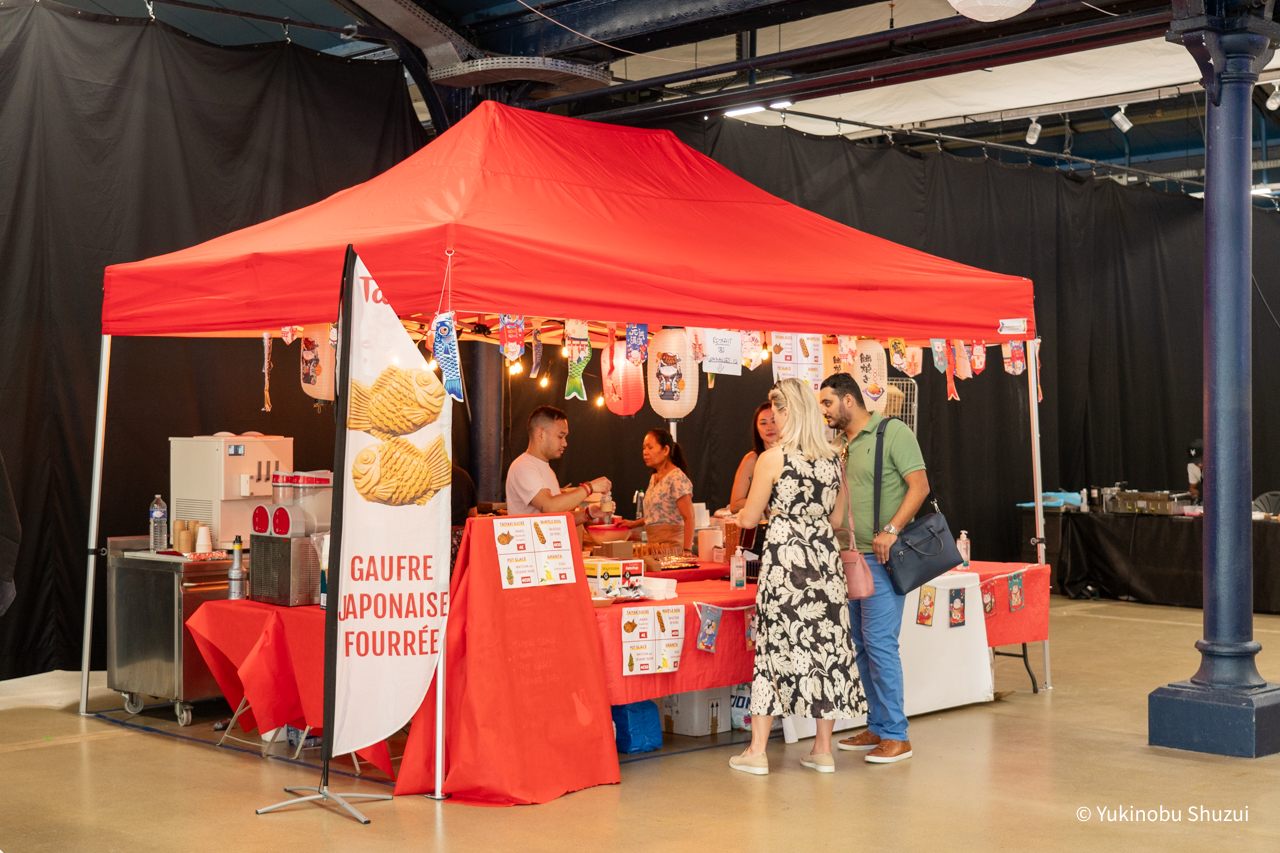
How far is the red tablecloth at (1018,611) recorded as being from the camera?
6.96 m

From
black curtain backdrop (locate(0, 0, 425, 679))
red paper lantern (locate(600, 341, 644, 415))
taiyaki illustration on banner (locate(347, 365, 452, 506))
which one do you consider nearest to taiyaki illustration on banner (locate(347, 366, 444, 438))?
taiyaki illustration on banner (locate(347, 365, 452, 506))

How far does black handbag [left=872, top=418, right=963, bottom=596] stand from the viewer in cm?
557

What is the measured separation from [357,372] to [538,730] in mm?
Answer: 1453

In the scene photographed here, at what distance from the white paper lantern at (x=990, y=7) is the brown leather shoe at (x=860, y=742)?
2.88m

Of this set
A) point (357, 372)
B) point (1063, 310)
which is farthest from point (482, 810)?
point (1063, 310)

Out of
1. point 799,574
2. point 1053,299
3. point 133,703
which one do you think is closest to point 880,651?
point 799,574

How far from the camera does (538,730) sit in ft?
16.7

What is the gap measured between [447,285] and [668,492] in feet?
8.12

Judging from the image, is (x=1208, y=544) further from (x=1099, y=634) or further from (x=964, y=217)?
(x=964, y=217)

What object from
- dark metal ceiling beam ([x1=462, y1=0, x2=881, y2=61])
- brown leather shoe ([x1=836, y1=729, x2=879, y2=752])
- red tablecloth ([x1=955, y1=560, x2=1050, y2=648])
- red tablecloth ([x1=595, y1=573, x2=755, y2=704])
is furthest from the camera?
dark metal ceiling beam ([x1=462, y1=0, x2=881, y2=61])

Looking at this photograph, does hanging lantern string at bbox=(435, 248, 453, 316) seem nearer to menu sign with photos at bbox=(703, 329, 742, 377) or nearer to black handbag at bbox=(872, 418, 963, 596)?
menu sign with photos at bbox=(703, 329, 742, 377)

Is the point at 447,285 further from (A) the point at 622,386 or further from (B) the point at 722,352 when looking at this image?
(A) the point at 622,386

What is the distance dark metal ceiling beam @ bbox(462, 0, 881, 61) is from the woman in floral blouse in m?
2.11

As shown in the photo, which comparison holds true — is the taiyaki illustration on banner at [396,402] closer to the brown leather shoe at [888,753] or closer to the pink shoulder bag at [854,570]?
the pink shoulder bag at [854,570]
